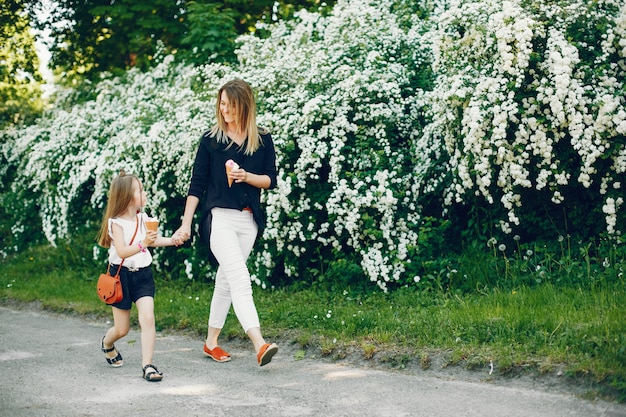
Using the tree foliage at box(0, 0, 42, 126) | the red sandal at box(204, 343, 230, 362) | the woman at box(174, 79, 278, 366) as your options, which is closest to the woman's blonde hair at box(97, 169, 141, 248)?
the woman at box(174, 79, 278, 366)

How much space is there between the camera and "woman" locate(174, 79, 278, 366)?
→ 17.3ft

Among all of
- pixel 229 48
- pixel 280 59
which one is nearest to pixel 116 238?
pixel 280 59

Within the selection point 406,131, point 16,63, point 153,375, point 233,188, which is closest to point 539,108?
point 406,131

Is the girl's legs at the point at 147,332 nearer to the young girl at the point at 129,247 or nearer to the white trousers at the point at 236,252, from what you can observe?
Result: the young girl at the point at 129,247

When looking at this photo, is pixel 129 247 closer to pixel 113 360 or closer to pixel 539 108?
pixel 113 360

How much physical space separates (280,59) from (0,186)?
8086 mm

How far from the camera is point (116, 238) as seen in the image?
524cm

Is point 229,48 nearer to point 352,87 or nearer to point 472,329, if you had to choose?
point 352,87

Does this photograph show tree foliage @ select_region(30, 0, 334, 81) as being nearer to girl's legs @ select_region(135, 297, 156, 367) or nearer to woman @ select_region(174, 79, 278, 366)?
woman @ select_region(174, 79, 278, 366)

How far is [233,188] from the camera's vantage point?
535cm

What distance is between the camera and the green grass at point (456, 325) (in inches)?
182

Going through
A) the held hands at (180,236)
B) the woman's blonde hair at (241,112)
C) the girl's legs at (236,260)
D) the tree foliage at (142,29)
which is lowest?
the girl's legs at (236,260)

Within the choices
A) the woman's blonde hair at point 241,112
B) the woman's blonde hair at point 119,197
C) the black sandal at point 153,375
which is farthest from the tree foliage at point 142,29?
the black sandal at point 153,375

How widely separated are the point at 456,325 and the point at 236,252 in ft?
5.83
